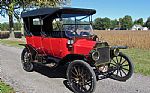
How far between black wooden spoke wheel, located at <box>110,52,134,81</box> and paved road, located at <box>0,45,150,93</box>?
21 cm

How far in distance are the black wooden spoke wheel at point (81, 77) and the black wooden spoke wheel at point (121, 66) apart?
1.40 m

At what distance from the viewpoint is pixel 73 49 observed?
25.4 feet

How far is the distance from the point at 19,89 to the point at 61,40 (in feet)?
6.36

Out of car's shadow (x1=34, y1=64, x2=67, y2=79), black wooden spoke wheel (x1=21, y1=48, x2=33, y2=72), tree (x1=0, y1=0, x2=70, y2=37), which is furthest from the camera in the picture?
tree (x1=0, y1=0, x2=70, y2=37)

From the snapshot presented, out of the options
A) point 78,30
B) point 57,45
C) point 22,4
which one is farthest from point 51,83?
point 22,4

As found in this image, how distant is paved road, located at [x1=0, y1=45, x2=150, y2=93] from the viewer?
23.3 feet

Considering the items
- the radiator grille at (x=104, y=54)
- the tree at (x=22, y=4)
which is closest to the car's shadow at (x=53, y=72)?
the radiator grille at (x=104, y=54)

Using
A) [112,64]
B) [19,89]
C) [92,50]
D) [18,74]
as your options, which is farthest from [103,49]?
[18,74]

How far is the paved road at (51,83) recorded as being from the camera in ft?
23.3

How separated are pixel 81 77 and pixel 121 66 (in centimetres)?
181

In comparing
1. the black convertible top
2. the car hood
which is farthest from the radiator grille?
the black convertible top

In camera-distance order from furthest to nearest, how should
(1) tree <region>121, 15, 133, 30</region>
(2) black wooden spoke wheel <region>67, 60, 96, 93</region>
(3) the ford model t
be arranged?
(1) tree <region>121, 15, 133, 30</region>
(3) the ford model t
(2) black wooden spoke wheel <region>67, 60, 96, 93</region>

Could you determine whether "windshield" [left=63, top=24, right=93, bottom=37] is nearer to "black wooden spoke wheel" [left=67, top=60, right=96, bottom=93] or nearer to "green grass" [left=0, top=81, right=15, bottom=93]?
"black wooden spoke wheel" [left=67, top=60, right=96, bottom=93]

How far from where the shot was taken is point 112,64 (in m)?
8.18
